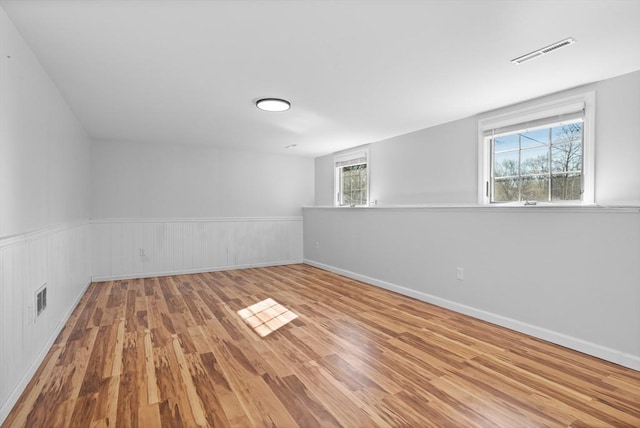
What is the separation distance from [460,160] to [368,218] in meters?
1.60

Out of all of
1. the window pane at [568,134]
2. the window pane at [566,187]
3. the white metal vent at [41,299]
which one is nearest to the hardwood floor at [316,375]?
the white metal vent at [41,299]

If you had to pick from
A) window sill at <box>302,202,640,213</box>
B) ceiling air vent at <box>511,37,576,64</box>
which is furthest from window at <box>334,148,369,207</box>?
ceiling air vent at <box>511,37,576,64</box>

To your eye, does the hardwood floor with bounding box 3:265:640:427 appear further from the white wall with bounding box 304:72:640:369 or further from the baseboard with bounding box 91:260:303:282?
the baseboard with bounding box 91:260:303:282

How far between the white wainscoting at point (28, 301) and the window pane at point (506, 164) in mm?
4143

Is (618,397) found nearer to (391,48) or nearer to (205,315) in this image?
(391,48)

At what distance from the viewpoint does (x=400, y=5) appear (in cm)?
169

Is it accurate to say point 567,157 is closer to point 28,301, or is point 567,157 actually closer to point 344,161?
point 344,161

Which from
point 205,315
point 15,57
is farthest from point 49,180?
point 205,315

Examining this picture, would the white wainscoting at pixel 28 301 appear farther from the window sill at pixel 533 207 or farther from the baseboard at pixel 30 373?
the window sill at pixel 533 207

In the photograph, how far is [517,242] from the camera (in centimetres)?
295

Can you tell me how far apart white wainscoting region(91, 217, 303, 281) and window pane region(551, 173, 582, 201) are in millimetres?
4563

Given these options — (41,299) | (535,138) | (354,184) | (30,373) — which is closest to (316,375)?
(30,373)

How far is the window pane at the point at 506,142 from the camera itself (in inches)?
129

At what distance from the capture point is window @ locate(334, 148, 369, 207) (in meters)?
5.34
